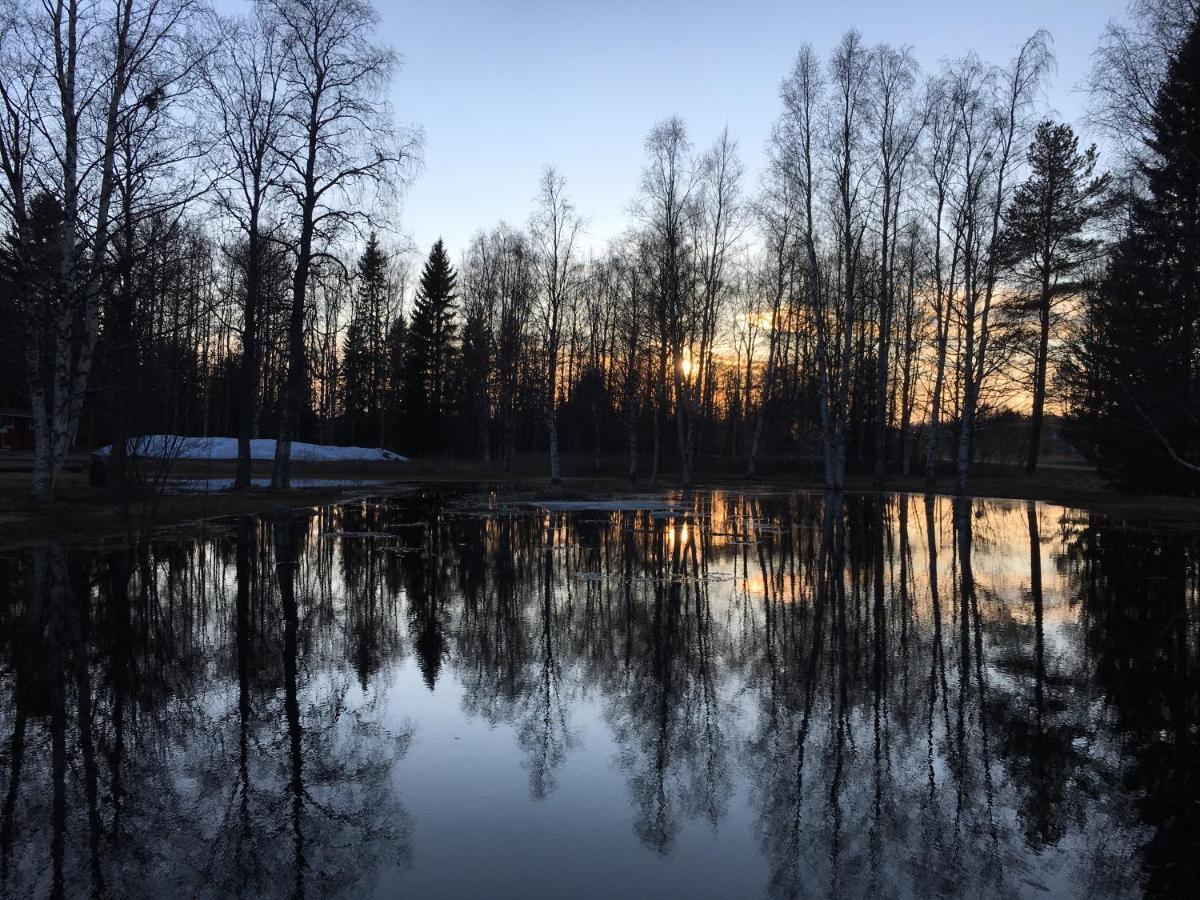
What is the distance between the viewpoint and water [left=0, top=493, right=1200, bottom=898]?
395 cm

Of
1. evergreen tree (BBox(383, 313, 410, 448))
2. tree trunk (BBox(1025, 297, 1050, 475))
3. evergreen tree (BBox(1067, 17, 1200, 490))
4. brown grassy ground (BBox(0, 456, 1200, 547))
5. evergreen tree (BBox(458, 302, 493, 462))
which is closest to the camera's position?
brown grassy ground (BBox(0, 456, 1200, 547))

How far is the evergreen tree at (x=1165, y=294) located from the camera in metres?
17.5

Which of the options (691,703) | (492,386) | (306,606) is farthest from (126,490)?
(492,386)

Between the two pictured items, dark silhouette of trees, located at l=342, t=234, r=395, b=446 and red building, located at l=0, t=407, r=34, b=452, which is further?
dark silhouette of trees, located at l=342, t=234, r=395, b=446

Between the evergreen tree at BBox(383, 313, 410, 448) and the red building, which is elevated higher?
the evergreen tree at BBox(383, 313, 410, 448)

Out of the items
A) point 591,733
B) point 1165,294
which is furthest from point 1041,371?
point 591,733

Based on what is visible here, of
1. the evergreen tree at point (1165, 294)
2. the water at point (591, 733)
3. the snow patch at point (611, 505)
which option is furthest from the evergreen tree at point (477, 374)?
the water at point (591, 733)

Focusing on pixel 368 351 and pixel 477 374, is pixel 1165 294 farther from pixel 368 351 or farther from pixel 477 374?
pixel 368 351

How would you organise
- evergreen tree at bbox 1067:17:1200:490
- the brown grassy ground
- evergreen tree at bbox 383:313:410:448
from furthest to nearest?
evergreen tree at bbox 383:313:410:448 < evergreen tree at bbox 1067:17:1200:490 < the brown grassy ground

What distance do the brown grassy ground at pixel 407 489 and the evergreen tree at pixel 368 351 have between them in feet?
55.4

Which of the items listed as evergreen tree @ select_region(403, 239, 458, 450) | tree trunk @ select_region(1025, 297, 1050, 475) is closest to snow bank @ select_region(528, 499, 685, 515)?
tree trunk @ select_region(1025, 297, 1050, 475)

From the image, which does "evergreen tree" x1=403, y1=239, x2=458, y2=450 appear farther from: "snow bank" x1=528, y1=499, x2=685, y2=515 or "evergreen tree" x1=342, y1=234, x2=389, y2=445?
"snow bank" x1=528, y1=499, x2=685, y2=515

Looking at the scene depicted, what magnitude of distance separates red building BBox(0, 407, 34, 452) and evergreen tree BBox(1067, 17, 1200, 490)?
66.3m

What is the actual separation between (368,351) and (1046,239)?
5051 cm
